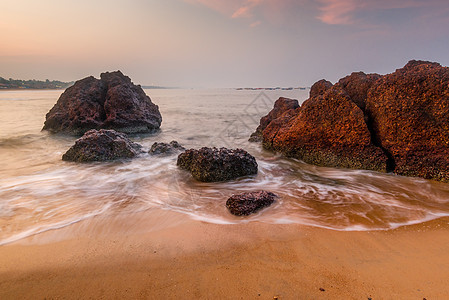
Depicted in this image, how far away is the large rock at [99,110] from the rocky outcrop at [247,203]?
7.20 metres

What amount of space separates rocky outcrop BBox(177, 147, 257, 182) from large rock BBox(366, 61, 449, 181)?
2.73m

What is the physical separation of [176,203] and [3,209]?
2.39m

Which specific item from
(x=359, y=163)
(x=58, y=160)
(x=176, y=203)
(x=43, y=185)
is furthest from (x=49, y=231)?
(x=359, y=163)

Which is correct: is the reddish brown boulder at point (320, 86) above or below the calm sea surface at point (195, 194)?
above

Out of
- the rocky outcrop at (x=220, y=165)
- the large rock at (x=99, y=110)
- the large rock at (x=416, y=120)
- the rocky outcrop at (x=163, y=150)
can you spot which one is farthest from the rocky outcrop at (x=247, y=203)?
the large rock at (x=99, y=110)

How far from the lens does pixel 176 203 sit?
132 inches

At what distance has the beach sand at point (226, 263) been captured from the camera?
1656mm

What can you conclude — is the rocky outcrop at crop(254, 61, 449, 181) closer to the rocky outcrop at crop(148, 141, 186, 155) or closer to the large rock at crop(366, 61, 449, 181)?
the large rock at crop(366, 61, 449, 181)

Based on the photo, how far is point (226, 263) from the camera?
6.44 ft

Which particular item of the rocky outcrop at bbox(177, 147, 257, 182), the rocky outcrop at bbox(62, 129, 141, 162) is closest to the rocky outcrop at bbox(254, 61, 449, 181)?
the rocky outcrop at bbox(177, 147, 257, 182)

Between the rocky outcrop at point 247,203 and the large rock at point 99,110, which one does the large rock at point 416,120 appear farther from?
the large rock at point 99,110

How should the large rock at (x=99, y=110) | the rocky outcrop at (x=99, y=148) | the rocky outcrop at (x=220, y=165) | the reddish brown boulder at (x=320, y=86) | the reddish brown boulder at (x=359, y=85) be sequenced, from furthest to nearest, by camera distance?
the large rock at (x=99, y=110), the reddish brown boulder at (x=320, y=86), the rocky outcrop at (x=99, y=148), the reddish brown boulder at (x=359, y=85), the rocky outcrop at (x=220, y=165)

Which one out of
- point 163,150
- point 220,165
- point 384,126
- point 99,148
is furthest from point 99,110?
point 384,126

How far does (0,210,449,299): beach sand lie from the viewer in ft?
5.43
